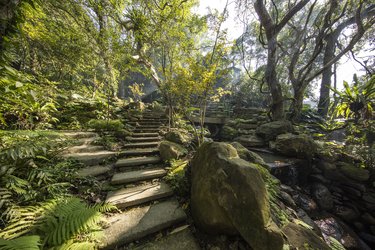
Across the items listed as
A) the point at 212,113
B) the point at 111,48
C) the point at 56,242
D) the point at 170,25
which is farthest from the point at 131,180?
the point at 212,113

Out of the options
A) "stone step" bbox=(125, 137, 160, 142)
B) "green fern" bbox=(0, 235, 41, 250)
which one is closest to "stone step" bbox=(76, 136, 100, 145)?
"stone step" bbox=(125, 137, 160, 142)

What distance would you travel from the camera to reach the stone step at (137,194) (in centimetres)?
208

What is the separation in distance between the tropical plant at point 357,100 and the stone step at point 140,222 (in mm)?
5801

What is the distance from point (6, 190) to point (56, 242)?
0.89 metres

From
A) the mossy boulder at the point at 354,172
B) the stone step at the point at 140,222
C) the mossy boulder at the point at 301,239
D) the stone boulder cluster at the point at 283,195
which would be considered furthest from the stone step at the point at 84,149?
the mossy boulder at the point at 354,172

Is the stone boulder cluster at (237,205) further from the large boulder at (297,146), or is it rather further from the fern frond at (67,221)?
the large boulder at (297,146)

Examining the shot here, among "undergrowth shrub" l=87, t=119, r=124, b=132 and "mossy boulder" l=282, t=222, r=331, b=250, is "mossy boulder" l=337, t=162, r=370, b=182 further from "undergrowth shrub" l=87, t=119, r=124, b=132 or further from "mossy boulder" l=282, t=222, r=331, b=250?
"undergrowth shrub" l=87, t=119, r=124, b=132

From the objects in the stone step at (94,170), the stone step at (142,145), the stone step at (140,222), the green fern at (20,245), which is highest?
the stone step at (142,145)

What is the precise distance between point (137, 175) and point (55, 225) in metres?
1.32

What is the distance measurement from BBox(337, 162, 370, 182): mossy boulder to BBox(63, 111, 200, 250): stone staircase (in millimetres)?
5095

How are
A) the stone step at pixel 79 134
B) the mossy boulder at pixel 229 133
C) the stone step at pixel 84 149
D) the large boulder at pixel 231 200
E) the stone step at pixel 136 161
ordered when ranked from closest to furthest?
the large boulder at pixel 231 200 → the stone step at pixel 136 161 → the stone step at pixel 84 149 → the stone step at pixel 79 134 → the mossy boulder at pixel 229 133

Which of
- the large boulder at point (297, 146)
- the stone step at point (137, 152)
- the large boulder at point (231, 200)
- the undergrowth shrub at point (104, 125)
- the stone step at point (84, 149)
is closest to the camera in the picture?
the large boulder at point (231, 200)

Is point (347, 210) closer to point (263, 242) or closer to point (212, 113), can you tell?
point (263, 242)

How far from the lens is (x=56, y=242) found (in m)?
1.30
